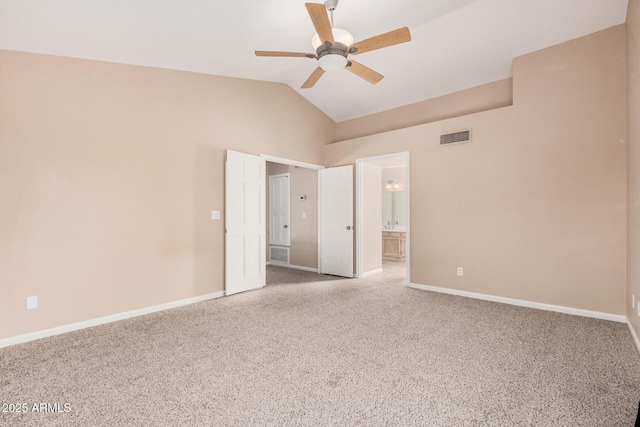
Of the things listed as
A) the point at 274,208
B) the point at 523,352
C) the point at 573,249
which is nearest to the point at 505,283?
the point at 573,249

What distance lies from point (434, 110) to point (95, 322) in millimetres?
5495

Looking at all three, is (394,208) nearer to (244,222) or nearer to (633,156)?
(244,222)

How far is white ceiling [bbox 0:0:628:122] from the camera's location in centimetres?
268

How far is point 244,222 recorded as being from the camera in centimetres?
469

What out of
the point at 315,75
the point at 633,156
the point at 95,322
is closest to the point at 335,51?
the point at 315,75

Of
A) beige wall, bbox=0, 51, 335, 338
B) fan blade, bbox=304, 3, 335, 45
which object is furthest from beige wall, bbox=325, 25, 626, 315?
beige wall, bbox=0, 51, 335, 338

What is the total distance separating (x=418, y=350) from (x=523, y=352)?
0.88 metres

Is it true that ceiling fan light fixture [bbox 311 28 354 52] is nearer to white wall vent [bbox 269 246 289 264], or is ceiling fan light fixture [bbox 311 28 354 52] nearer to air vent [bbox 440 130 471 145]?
air vent [bbox 440 130 471 145]

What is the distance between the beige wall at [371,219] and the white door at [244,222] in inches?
77.2

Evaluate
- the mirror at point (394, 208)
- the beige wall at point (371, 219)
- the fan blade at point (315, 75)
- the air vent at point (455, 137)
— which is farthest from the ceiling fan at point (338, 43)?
the mirror at point (394, 208)

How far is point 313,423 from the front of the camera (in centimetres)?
174

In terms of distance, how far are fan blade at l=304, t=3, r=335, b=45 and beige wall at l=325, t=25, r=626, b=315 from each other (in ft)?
8.92

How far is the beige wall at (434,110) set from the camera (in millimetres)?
4438

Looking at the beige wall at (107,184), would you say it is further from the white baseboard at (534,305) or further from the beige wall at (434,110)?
the white baseboard at (534,305)
